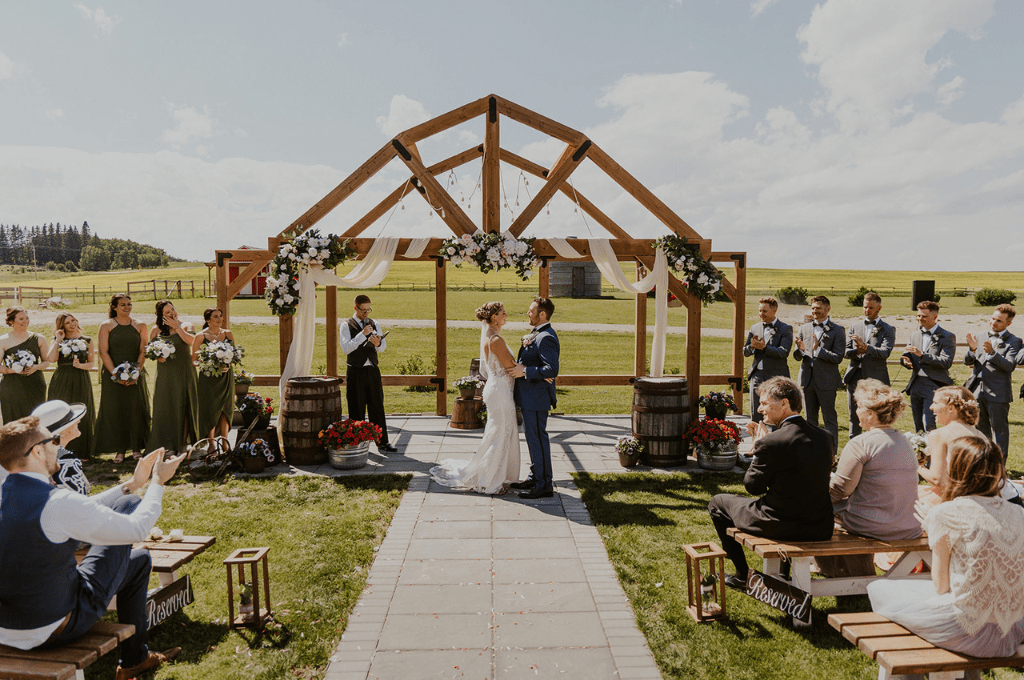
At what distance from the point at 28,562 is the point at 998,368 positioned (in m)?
9.90

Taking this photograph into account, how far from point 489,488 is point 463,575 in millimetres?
2166

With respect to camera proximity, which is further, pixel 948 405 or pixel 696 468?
pixel 696 468

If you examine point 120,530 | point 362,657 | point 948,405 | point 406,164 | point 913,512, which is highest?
point 406,164


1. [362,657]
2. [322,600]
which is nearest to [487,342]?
[322,600]

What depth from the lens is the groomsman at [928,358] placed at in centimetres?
809

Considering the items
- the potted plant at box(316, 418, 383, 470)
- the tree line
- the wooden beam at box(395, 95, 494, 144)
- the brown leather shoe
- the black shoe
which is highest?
the tree line

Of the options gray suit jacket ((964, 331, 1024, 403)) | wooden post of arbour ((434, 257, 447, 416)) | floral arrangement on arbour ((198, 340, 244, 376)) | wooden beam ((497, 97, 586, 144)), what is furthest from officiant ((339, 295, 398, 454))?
gray suit jacket ((964, 331, 1024, 403))

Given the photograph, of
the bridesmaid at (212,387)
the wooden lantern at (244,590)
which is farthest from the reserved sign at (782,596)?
the bridesmaid at (212,387)

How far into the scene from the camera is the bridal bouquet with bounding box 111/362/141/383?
26.3 ft

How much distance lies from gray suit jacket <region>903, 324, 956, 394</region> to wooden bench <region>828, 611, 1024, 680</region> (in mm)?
5979

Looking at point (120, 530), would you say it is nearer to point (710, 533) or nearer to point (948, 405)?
point (710, 533)

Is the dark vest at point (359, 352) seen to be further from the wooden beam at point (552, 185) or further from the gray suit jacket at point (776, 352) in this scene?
the gray suit jacket at point (776, 352)

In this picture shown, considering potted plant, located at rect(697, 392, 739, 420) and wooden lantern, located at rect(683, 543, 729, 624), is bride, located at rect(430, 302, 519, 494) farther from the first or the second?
potted plant, located at rect(697, 392, 739, 420)

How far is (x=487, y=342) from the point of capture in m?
7.16
